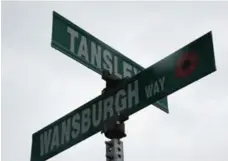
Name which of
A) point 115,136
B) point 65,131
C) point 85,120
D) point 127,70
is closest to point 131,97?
point 115,136

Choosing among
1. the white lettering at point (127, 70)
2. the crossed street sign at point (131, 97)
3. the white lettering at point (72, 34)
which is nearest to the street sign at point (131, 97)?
the crossed street sign at point (131, 97)

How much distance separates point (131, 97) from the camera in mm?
5648

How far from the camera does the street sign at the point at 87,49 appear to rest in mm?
5937

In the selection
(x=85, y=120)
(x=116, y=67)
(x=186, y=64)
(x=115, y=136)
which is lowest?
(x=115, y=136)

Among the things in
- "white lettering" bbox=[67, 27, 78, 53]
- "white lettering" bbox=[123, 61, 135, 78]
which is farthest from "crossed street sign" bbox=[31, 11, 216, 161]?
"white lettering" bbox=[67, 27, 78, 53]

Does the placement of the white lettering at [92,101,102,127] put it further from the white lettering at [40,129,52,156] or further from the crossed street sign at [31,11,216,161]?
the white lettering at [40,129,52,156]

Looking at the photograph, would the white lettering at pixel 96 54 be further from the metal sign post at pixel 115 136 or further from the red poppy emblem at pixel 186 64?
the red poppy emblem at pixel 186 64

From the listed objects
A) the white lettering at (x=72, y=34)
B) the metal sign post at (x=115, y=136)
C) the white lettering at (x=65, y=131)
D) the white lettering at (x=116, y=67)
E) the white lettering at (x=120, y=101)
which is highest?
the white lettering at (x=72, y=34)

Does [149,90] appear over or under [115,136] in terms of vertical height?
over

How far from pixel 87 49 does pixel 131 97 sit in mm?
855

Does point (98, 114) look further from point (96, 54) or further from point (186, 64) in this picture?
point (186, 64)

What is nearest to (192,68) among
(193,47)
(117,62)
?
(193,47)

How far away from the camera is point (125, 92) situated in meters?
5.75

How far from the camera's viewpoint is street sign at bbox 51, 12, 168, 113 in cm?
594
